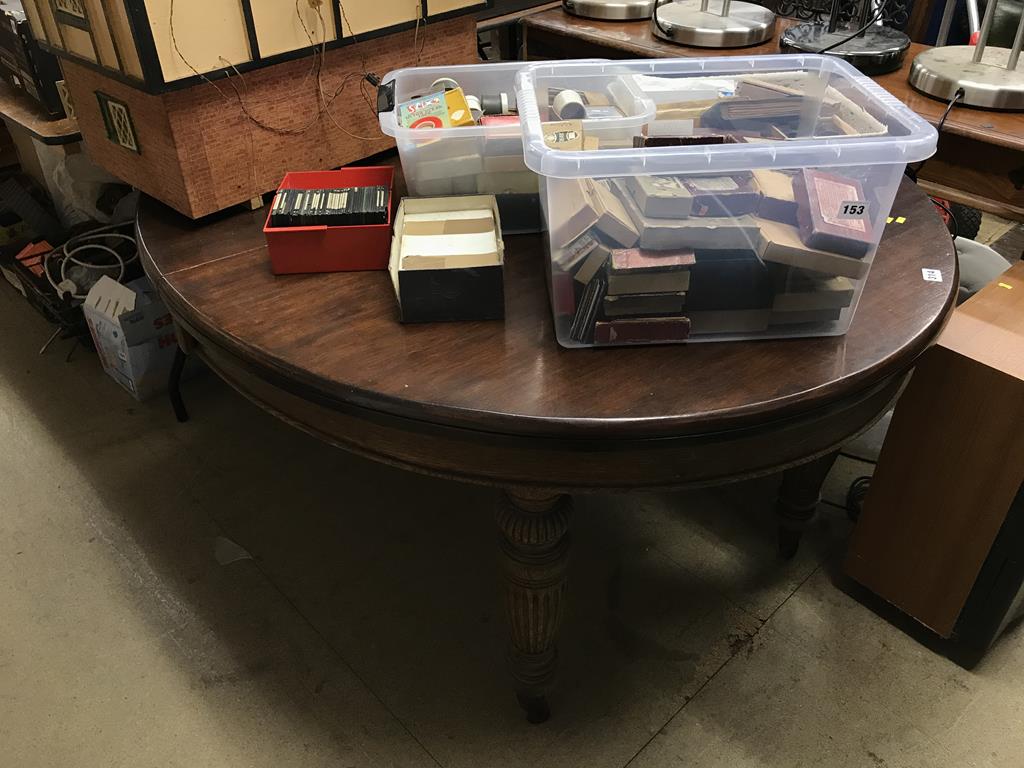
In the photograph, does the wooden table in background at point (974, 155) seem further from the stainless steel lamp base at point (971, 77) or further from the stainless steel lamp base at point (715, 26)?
the stainless steel lamp base at point (715, 26)

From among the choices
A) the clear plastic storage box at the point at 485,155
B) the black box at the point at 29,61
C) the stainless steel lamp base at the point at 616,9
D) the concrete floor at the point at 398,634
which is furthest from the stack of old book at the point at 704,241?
the black box at the point at 29,61

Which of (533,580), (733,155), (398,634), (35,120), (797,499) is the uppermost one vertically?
(733,155)

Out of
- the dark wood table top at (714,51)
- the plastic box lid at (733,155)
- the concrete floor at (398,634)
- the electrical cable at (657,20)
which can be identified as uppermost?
the plastic box lid at (733,155)

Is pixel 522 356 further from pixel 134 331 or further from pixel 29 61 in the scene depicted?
pixel 29 61

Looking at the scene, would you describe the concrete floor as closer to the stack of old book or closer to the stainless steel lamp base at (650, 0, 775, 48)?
the stack of old book

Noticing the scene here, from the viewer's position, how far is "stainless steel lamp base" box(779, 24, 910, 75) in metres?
1.35

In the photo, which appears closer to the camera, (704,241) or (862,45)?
(704,241)

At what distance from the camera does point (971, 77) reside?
4.00ft

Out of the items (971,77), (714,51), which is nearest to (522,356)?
(971,77)

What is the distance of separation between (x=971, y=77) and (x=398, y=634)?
1239mm

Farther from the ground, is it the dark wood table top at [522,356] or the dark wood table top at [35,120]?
the dark wood table top at [522,356]

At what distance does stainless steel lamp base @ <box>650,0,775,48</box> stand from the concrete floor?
855mm

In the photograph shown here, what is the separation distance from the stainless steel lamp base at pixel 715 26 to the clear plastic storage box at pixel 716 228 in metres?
0.75

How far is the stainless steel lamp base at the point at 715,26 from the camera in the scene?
5.00ft
